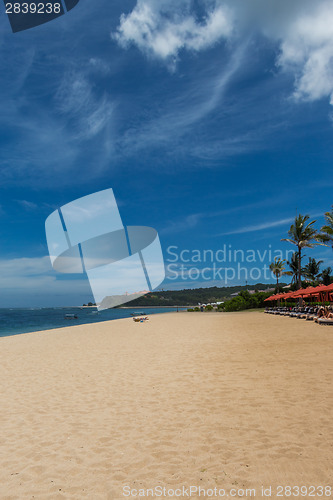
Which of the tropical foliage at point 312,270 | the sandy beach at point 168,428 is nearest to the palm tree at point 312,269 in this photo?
the tropical foliage at point 312,270

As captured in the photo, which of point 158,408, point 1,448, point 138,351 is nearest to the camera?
point 1,448

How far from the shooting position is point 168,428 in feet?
16.8

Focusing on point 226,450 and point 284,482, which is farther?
point 226,450

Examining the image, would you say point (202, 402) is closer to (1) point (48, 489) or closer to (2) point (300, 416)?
(2) point (300, 416)

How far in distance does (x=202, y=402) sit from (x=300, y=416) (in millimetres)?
1846

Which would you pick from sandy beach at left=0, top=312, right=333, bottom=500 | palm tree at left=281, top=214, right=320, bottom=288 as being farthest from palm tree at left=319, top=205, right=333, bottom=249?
sandy beach at left=0, top=312, right=333, bottom=500

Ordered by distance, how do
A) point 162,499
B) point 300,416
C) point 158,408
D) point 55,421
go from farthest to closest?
point 158,408, point 55,421, point 300,416, point 162,499

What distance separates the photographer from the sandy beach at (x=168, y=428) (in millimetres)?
3676

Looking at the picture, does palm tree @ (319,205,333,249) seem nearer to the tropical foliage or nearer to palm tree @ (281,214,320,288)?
palm tree @ (281,214,320,288)

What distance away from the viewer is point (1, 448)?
4.61 m

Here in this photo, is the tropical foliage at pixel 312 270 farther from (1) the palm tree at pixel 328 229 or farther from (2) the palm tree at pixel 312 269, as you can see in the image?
(1) the palm tree at pixel 328 229

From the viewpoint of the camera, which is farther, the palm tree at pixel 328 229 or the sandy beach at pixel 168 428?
the palm tree at pixel 328 229

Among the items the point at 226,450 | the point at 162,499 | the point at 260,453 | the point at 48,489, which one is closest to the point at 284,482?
the point at 260,453

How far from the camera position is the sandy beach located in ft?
12.1
